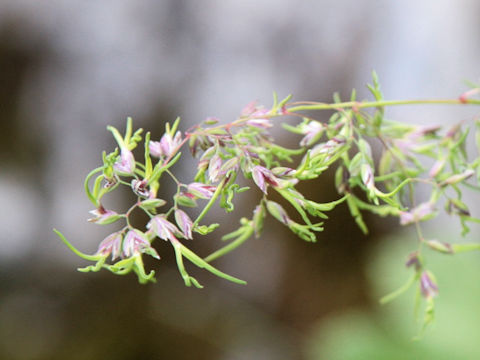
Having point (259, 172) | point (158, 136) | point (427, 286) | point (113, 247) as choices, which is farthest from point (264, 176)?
point (158, 136)

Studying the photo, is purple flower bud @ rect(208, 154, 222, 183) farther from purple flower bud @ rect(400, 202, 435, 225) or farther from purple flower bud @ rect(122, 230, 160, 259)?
purple flower bud @ rect(400, 202, 435, 225)

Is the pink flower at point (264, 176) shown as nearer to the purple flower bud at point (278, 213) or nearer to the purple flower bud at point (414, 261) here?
the purple flower bud at point (278, 213)

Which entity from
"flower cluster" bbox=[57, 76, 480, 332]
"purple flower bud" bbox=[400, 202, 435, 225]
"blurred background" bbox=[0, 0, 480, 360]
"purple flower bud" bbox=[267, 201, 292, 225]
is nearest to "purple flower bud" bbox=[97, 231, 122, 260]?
"flower cluster" bbox=[57, 76, 480, 332]

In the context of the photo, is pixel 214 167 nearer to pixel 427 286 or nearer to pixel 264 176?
pixel 264 176

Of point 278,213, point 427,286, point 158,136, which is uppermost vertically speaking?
point 278,213

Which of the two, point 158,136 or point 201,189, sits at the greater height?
point 201,189

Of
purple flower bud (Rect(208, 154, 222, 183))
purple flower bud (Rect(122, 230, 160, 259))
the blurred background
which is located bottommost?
the blurred background

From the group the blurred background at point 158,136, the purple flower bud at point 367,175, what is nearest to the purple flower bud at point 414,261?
the purple flower bud at point 367,175
